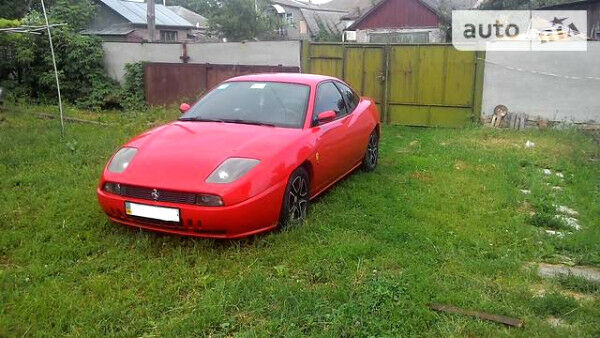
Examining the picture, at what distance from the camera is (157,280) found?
353 centimetres

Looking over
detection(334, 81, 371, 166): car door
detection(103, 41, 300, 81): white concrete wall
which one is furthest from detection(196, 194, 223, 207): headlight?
detection(103, 41, 300, 81): white concrete wall

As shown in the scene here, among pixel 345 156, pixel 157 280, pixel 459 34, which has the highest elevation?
pixel 459 34

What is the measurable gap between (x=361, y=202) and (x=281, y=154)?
1371mm

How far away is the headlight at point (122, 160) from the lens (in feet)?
13.9

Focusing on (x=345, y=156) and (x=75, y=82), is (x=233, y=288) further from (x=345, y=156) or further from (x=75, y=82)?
(x=75, y=82)

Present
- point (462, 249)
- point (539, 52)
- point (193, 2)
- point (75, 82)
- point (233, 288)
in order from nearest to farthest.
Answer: point (233, 288)
point (462, 249)
point (539, 52)
point (75, 82)
point (193, 2)

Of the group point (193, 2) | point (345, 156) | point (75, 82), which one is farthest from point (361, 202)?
point (193, 2)

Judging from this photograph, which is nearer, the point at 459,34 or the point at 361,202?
the point at 361,202

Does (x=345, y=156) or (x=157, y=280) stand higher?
(x=345, y=156)

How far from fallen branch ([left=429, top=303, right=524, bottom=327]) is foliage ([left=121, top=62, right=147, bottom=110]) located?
11.8 meters

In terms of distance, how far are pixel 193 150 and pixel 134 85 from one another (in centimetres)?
1043

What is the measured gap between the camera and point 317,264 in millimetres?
3785

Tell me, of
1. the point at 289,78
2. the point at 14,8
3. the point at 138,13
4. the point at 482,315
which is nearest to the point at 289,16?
the point at 138,13

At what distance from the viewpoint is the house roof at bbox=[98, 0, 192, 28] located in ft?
86.5
